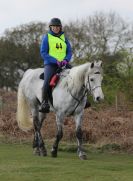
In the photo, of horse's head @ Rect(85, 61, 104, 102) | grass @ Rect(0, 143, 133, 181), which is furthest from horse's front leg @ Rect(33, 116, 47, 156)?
horse's head @ Rect(85, 61, 104, 102)

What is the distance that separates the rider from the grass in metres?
1.63

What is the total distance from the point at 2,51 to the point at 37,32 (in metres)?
5.28

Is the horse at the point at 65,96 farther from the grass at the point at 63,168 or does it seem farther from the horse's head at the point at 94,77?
the grass at the point at 63,168

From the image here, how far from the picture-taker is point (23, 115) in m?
13.2

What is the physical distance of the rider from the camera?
11.5 meters

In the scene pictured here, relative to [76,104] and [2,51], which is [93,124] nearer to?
[76,104]

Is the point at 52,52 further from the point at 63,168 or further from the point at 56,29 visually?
the point at 63,168

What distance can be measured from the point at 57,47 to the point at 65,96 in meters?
1.38

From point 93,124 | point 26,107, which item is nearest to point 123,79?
point 93,124

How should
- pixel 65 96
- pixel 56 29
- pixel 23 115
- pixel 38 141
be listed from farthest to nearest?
pixel 23 115 < pixel 38 141 < pixel 56 29 < pixel 65 96

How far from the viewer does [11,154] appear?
38.2ft

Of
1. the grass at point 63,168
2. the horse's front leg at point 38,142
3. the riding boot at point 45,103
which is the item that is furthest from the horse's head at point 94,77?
the horse's front leg at point 38,142

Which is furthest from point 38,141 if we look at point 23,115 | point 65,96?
point 65,96

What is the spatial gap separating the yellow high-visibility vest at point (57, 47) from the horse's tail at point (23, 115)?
A: 7.15ft
